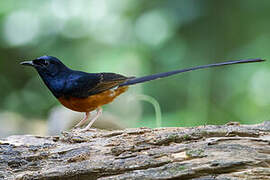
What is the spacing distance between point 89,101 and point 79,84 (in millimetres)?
241

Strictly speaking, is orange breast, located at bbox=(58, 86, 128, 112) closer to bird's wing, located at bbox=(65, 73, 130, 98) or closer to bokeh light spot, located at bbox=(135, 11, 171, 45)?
bird's wing, located at bbox=(65, 73, 130, 98)

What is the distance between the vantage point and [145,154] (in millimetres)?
3457

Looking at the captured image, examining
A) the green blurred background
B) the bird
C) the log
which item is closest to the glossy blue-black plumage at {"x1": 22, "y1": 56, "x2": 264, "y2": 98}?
the bird

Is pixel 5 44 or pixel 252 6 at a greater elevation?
pixel 252 6

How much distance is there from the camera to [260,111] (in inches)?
291

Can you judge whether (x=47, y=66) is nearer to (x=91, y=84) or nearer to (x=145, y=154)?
(x=91, y=84)

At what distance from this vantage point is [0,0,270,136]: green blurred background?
798cm

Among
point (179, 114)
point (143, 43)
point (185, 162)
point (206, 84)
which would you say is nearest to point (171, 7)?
point (143, 43)

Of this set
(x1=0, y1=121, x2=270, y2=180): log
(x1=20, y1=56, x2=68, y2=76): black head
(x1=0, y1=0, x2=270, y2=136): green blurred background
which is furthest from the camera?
(x1=0, y1=0, x2=270, y2=136): green blurred background

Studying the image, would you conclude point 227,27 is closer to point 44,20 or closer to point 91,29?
point 91,29

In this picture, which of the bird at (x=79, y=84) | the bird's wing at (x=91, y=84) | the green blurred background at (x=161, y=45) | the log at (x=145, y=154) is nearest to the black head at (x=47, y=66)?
the bird at (x=79, y=84)

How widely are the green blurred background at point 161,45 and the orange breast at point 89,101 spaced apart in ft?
8.31

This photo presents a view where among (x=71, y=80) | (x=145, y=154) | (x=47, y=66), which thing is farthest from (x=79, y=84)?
(x=145, y=154)

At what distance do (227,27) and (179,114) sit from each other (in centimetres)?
232
